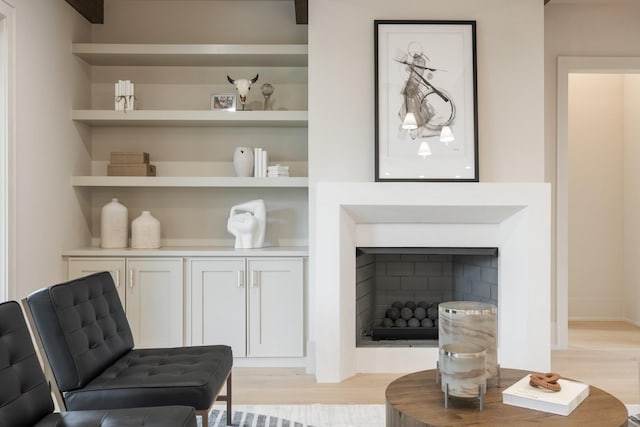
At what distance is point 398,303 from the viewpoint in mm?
4062

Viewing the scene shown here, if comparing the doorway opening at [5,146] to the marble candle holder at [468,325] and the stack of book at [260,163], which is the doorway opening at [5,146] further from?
the marble candle holder at [468,325]

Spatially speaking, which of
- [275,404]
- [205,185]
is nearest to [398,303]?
[275,404]

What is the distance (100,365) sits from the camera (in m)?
2.36

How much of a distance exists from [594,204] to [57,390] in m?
4.88

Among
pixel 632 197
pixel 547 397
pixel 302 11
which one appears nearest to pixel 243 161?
pixel 302 11

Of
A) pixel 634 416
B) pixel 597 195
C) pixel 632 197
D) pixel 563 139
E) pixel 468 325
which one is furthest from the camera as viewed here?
pixel 597 195

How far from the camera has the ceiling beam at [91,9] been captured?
13.0 ft

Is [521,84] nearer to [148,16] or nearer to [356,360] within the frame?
[356,360]

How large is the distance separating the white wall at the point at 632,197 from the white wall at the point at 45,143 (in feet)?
15.6

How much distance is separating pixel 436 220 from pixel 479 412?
192 centimetres

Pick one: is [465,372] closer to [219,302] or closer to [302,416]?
[302,416]

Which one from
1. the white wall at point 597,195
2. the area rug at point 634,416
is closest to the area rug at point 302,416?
the area rug at point 634,416

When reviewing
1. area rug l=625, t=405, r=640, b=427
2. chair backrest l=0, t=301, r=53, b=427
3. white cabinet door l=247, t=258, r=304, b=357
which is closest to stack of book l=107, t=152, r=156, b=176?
white cabinet door l=247, t=258, r=304, b=357

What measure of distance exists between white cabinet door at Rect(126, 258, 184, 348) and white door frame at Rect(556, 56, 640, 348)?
2.82 meters
